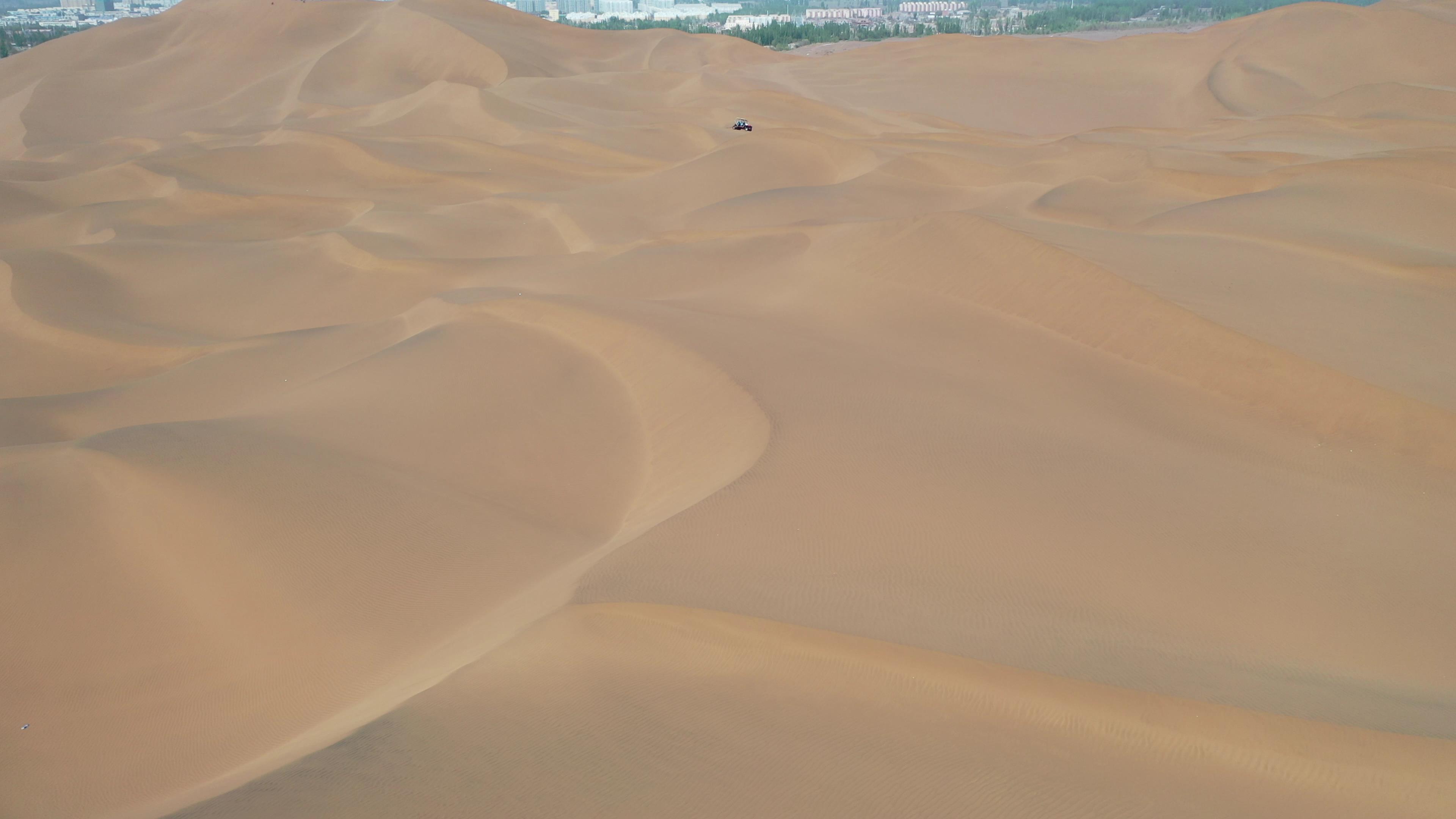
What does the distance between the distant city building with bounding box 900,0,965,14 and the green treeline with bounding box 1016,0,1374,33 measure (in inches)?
610

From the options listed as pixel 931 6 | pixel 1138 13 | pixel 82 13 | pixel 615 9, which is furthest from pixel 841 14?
pixel 82 13

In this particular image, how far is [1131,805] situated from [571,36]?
168 feet

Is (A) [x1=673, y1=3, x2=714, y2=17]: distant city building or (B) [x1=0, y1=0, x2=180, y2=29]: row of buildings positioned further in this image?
(A) [x1=673, y1=3, x2=714, y2=17]: distant city building

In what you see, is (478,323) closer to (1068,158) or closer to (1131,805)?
(1131,805)

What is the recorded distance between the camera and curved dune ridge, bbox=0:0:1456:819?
14.1 ft

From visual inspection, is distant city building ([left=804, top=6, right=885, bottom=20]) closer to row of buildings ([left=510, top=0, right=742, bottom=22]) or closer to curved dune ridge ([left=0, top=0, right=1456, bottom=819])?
row of buildings ([left=510, top=0, right=742, bottom=22])

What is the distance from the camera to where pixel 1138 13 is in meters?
92.2

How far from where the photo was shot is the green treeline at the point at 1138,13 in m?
76.6

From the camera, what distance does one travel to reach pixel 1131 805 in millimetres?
3922

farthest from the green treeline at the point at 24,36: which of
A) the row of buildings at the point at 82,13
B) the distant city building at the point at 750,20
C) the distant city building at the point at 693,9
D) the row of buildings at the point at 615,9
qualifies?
the distant city building at the point at 693,9

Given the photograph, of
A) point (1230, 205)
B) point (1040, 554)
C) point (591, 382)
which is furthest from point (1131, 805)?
point (1230, 205)

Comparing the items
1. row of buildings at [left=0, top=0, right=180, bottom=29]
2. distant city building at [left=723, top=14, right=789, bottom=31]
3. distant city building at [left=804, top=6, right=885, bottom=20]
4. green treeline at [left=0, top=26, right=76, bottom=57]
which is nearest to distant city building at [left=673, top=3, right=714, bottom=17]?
distant city building at [left=723, top=14, right=789, bottom=31]

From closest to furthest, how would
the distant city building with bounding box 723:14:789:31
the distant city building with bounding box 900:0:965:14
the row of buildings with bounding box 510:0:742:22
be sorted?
the distant city building with bounding box 723:14:789:31
the row of buildings with bounding box 510:0:742:22
the distant city building with bounding box 900:0:965:14

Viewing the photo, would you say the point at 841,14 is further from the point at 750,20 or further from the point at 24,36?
the point at 24,36
